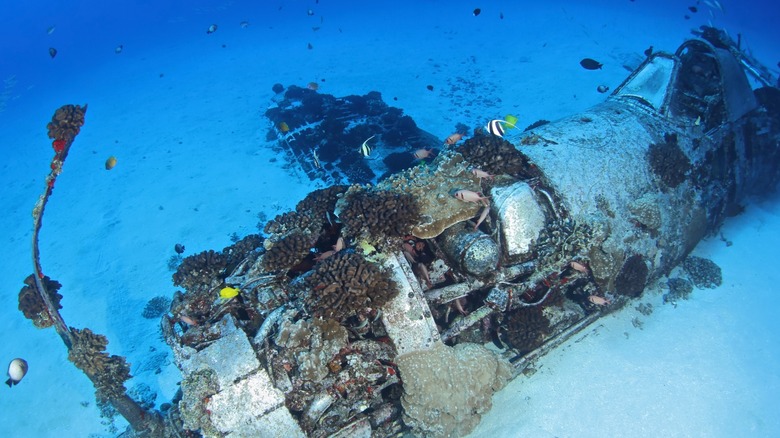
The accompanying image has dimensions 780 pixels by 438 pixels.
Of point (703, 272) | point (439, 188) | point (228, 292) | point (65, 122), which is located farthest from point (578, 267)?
point (65, 122)

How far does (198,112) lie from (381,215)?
76.1 feet

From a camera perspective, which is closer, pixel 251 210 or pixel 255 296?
pixel 255 296

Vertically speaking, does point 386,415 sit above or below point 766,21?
below

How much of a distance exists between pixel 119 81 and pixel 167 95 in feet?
41.5

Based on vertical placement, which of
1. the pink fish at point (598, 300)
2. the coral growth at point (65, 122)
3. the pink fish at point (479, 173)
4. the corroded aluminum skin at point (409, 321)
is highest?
the coral growth at point (65, 122)

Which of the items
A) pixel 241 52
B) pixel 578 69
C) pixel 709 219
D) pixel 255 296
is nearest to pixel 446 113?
pixel 578 69

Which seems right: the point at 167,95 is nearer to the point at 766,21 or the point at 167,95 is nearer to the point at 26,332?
the point at 26,332

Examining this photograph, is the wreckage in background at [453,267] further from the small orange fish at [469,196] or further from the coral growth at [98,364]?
the coral growth at [98,364]

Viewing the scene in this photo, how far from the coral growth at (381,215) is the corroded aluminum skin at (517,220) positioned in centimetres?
154

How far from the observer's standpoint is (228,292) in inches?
232

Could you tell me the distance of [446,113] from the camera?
780 inches

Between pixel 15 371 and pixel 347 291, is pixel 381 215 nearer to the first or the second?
pixel 347 291

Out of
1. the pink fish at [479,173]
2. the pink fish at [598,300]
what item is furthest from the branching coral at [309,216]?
the pink fish at [598,300]

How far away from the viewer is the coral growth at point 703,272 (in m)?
9.55
